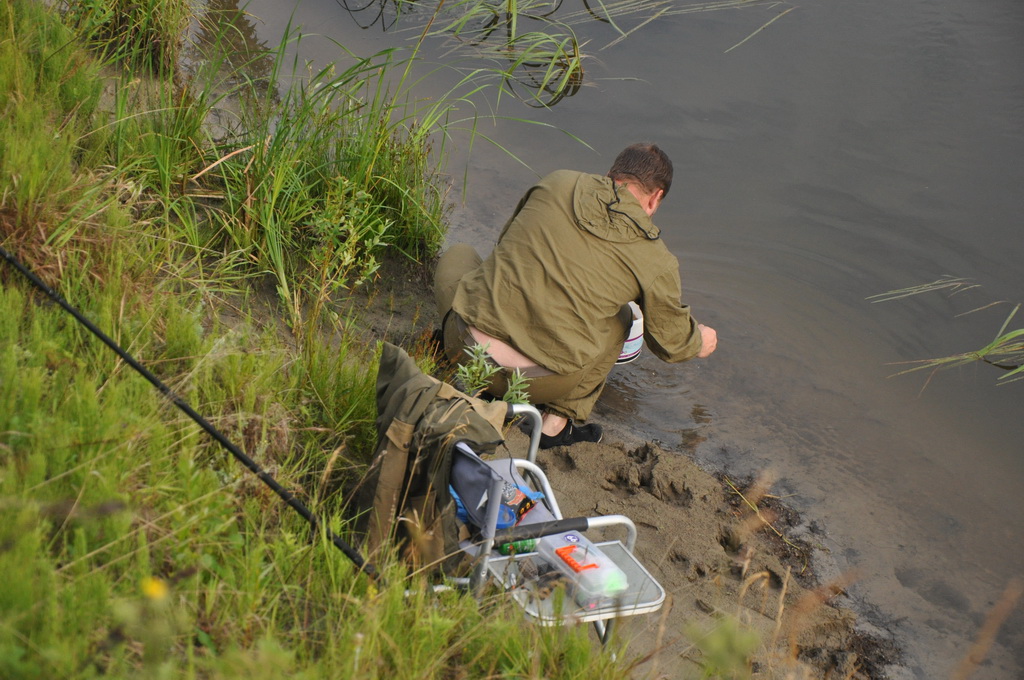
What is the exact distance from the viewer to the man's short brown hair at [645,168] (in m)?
3.73

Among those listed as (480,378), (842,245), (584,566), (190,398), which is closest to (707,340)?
(480,378)

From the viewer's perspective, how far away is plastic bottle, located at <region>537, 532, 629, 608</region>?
237cm

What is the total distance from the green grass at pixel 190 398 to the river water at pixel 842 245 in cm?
173

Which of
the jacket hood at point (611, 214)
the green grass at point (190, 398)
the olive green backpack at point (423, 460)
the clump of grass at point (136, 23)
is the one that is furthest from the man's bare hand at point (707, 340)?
the clump of grass at point (136, 23)


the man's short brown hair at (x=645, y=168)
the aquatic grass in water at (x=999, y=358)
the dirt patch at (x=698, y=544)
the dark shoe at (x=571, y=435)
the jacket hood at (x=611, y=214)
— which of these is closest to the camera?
the dirt patch at (x=698, y=544)

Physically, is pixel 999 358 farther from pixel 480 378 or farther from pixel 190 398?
pixel 190 398

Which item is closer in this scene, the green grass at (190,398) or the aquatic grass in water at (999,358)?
the green grass at (190,398)

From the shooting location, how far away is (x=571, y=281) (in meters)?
3.63

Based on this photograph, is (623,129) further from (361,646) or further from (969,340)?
(361,646)

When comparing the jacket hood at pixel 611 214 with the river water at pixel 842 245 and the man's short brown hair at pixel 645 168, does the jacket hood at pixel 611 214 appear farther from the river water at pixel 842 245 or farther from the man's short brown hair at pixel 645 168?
the river water at pixel 842 245

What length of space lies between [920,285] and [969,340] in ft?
1.67

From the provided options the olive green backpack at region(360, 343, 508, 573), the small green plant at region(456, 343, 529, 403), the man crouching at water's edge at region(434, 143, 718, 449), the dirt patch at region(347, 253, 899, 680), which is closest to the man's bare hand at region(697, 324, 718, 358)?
the man crouching at water's edge at region(434, 143, 718, 449)

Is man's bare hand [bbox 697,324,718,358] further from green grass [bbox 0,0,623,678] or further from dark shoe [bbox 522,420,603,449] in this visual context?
green grass [bbox 0,0,623,678]

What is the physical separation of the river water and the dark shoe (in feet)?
1.24
